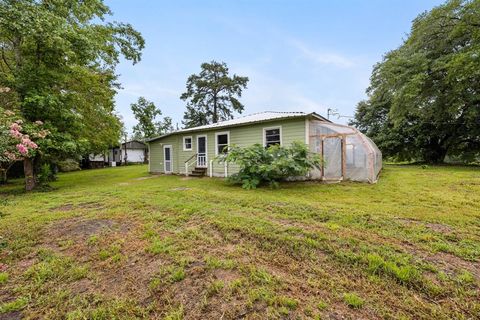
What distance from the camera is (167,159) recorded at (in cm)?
1434

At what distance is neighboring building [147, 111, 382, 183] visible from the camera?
805 cm

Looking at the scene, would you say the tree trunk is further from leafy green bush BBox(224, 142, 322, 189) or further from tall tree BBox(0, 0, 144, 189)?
leafy green bush BBox(224, 142, 322, 189)

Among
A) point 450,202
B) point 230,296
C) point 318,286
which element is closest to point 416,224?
point 450,202

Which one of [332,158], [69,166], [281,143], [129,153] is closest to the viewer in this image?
[332,158]

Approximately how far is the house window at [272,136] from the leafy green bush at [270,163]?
5.09ft

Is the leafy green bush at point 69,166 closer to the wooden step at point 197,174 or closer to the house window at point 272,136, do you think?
the wooden step at point 197,174

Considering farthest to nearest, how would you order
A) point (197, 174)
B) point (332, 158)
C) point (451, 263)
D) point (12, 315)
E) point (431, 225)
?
1. point (197, 174)
2. point (332, 158)
3. point (431, 225)
4. point (451, 263)
5. point (12, 315)

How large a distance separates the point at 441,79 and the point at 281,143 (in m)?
11.5

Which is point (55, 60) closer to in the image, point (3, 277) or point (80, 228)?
point (80, 228)

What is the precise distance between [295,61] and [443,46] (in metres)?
8.42

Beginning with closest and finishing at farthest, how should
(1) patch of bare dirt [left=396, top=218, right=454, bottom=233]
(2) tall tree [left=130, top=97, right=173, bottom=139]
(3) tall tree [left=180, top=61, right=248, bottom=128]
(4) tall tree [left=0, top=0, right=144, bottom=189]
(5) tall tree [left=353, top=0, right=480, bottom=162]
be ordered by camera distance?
(1) patch of bare dirt [left=396, top=218, right=454, bottom=233] < (4) tall tree [left=0, top=0, right=144, bottom=189] < (5) tall tree [left=353, top=0, right=480, bottom=162] < (3) tall tree [left=180, top=61, right=248, bottom=128] < (2) tall tree [left=130, top=97, right=173, bottom=139]

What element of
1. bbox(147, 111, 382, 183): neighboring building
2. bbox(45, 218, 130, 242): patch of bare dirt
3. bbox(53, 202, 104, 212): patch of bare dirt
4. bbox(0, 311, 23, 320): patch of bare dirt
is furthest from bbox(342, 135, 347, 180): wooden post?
bbox(0, 311, 23, 320): patch of bare dirt

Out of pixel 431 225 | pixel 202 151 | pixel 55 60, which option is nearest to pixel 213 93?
pixel 202 151

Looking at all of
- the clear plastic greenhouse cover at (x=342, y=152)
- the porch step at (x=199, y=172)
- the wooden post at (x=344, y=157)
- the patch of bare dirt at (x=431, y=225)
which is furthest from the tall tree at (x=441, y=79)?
the porch step at (x=199, y=172)
